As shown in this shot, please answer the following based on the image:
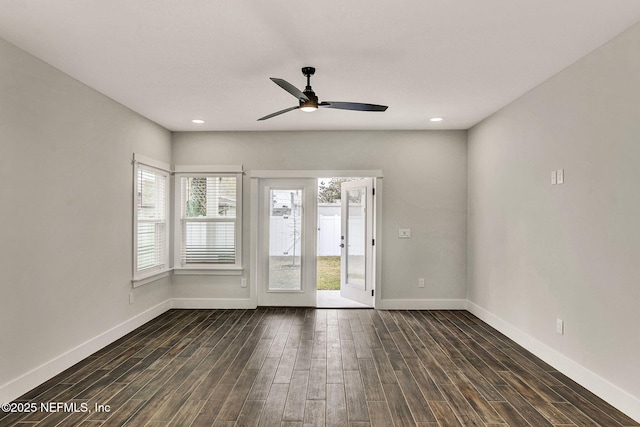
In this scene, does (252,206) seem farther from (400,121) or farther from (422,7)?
(422,7)

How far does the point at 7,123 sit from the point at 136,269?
7.21 feet

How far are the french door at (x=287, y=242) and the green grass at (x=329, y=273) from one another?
1.67 metres

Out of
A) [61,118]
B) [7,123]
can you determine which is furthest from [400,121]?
[7,123]

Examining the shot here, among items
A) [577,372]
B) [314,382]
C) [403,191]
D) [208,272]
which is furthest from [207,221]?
[577,372]

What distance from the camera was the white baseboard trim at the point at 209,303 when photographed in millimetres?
5438

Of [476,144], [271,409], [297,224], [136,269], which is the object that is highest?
[476,144]

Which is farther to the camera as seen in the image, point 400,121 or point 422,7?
point 400,121

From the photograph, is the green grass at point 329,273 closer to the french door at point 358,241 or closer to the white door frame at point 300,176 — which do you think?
the french door at point 358,241

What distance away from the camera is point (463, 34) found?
262 centimetres

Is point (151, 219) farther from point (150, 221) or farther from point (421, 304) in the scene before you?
point (421, 304)

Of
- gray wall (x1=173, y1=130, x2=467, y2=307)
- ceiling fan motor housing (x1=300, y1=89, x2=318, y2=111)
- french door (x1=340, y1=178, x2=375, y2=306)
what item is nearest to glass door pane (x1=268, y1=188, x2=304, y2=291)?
gray wall (x1=173, y1=130, x2=467, y2=307)

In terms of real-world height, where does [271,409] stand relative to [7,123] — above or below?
below

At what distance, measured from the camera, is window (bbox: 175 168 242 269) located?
545 cm

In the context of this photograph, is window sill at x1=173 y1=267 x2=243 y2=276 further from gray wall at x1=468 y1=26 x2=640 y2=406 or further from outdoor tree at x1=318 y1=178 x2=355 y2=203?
outdoor tree at x1=318 y1=178 x2=355 y2=203
